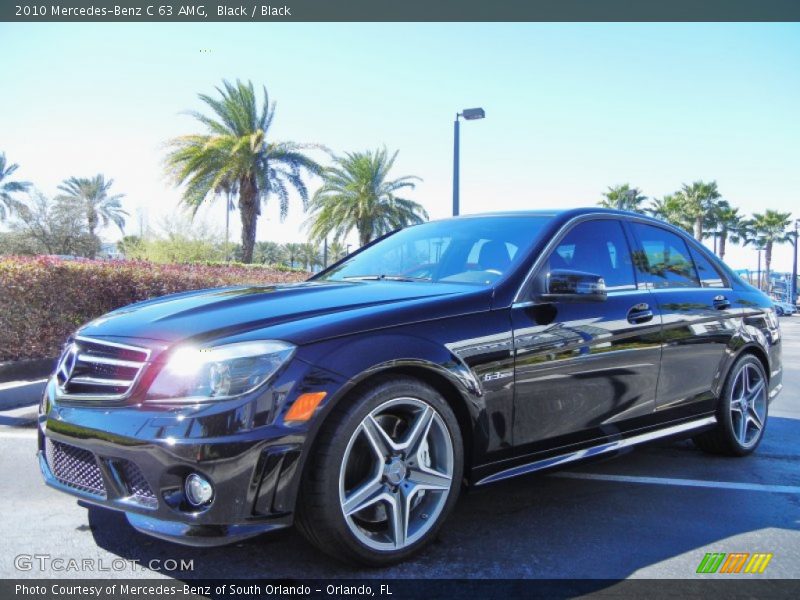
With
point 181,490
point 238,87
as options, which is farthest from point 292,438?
point 238,87

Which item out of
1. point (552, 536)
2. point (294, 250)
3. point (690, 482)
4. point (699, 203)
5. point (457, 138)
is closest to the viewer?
point (552, 536)

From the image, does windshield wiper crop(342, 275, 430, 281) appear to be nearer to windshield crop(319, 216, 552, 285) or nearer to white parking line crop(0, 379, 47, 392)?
windshield crop(319, 216, 552, 285)

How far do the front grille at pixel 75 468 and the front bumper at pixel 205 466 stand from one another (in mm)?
103

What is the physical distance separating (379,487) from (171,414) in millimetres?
880

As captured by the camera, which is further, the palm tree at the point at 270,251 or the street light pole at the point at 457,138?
the palm tree at the point at 270,251

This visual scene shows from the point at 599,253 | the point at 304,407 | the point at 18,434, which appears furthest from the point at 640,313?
the point at 18,434

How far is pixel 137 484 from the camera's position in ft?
8.25

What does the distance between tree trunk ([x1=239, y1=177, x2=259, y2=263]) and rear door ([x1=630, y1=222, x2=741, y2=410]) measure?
21.2 meters

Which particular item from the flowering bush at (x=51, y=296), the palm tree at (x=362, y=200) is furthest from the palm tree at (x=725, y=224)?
the flowering bush at (x=51, y=296)

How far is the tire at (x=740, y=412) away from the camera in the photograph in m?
4.59

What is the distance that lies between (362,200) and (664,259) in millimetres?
24453

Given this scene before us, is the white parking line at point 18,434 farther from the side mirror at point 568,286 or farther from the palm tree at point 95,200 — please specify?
the palm tree at point 95,200

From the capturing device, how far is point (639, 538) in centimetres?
323

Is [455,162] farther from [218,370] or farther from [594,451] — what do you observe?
[218,370]
